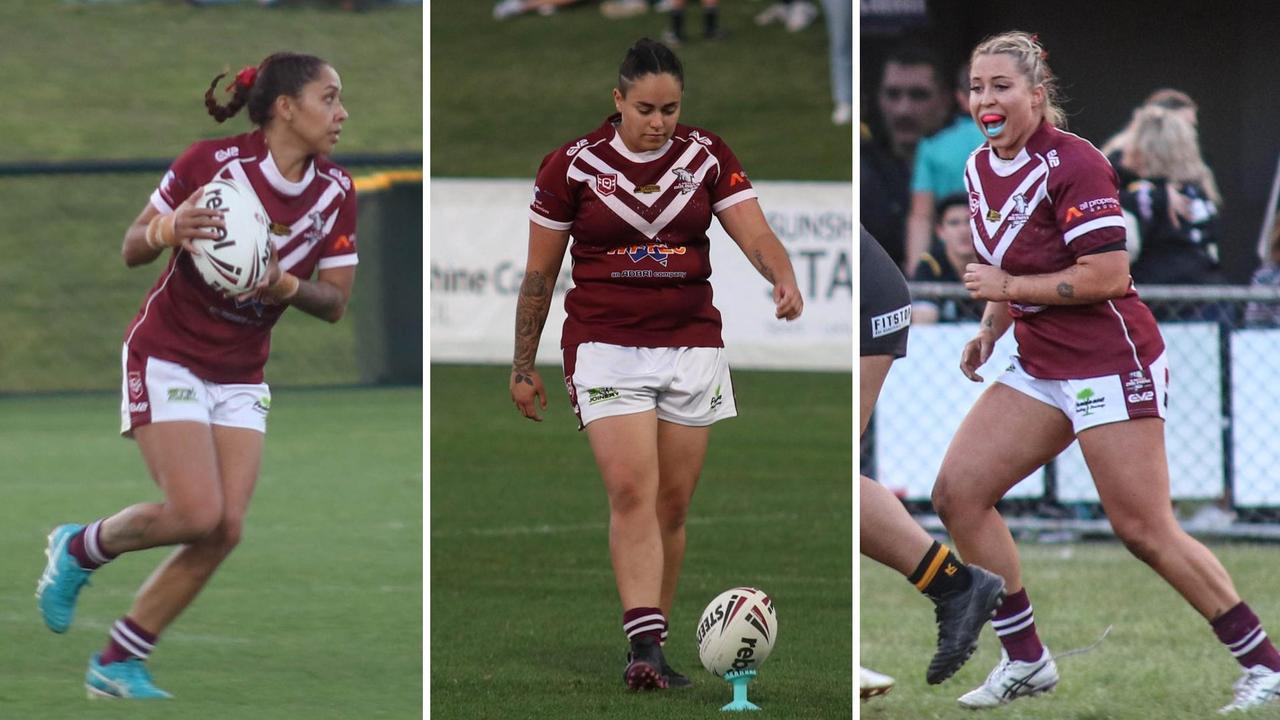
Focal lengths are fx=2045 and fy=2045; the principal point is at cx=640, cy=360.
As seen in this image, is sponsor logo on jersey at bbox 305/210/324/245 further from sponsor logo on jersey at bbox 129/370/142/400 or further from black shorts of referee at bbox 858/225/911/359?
black shorts of referee at bbox 858/225/911/359

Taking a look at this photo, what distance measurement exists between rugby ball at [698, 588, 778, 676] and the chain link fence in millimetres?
3099

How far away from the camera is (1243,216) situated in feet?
38.2

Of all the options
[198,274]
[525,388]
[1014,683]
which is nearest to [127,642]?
[198,274]

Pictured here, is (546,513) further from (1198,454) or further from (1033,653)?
(1033,653)

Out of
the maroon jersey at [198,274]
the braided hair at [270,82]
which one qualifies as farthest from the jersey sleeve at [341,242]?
the braided hair at [270,82]

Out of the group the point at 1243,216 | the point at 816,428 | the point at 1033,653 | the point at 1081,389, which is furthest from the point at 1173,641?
the point at 1243,216

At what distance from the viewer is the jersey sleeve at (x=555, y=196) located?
4.85m

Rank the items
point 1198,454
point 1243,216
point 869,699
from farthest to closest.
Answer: point 1243,216 < point 1198,454 < point 869,699

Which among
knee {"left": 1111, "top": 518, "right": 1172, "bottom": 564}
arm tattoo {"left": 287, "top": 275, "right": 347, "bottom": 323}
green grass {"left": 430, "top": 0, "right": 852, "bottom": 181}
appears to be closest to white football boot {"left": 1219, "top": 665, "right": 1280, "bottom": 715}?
knee {"left": 1111, "top": 518, "right": 1172, "bottom": 564}

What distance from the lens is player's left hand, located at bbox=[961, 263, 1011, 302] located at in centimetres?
446

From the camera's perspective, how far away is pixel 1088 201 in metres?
4.37

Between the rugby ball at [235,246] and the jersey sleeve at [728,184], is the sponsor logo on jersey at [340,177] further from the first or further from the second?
the jersey sleeve at [728,184]

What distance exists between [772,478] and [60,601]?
14.7 ft

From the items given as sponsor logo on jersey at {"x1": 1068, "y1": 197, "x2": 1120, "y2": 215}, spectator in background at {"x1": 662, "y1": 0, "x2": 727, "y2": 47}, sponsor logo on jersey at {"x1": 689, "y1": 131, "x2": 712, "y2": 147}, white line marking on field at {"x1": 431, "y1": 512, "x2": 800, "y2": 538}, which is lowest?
white line marking on field at {"x1": 431, "y1": 512, "x2": 800, "y2": 538}
